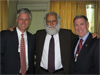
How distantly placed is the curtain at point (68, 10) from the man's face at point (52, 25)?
8.17ft

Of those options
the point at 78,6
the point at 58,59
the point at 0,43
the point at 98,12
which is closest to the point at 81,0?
the point at 78,6

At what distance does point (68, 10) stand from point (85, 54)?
3.22 metres

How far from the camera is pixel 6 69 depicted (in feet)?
5.72

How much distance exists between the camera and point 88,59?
5.36 ft

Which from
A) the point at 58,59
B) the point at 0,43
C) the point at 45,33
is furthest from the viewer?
the point at 45,33

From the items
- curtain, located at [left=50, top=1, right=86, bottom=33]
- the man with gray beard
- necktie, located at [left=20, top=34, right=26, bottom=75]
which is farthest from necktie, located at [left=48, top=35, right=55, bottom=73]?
curtain, located at [left=50, top=1, right=86, bottom=33]

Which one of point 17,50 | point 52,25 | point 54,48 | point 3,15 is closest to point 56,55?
point 54,48

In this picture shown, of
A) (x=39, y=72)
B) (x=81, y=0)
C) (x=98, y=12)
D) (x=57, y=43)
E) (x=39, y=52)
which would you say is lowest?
(x=39, y=72)

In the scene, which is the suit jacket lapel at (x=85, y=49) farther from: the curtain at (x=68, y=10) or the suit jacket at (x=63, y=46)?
the curtain at (x=68, y=10)

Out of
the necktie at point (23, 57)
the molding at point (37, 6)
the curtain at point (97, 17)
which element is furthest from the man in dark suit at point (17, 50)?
the curtain at point (97, 17)

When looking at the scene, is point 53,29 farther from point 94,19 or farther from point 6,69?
point 94,19

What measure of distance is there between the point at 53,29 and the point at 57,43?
0.80 ft

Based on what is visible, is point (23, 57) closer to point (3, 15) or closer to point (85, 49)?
point (85, 49)

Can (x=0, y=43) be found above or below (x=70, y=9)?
below
